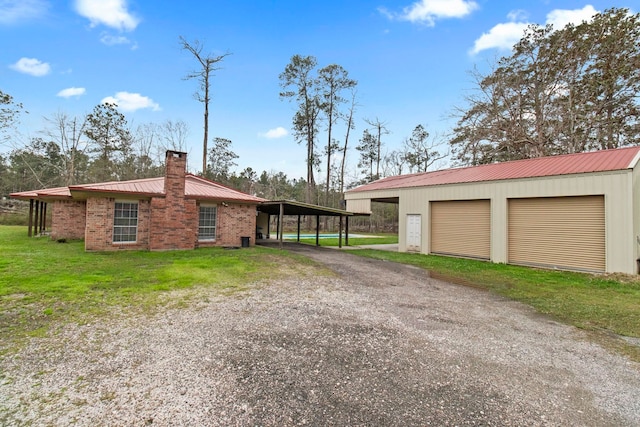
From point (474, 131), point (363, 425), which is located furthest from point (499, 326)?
point (474, 131)

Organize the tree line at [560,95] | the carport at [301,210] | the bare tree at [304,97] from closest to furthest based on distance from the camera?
the carport at [301,210]
the tree line at [560,95]
the bare tree at [304,97]

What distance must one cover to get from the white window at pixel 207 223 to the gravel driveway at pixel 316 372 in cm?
896

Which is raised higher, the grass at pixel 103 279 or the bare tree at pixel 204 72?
the bare tree at pixel 204 72

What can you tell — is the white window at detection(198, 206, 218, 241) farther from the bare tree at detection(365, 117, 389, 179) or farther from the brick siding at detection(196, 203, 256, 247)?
the bare tree at detection(365, 117, 389, 179)

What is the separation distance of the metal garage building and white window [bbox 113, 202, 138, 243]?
11804mm

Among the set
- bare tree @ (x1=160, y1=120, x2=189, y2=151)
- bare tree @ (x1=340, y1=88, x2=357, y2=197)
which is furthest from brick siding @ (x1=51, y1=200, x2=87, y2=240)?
bare tree @ (x1=340, y1=88, x2=357, y2=197)

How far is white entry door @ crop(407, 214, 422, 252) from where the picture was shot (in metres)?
14.4

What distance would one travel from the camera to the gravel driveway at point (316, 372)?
95.6 inches

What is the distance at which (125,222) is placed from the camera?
12.0 metres

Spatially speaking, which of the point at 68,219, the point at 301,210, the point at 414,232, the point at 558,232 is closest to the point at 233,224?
the point at 301,210

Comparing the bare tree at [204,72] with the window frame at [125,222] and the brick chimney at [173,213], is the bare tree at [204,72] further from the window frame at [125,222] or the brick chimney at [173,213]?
the window frame at [125,222]

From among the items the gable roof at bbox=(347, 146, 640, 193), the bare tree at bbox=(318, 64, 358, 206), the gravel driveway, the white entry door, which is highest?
the bare tree at bbox=(318, 64, 358, 206)

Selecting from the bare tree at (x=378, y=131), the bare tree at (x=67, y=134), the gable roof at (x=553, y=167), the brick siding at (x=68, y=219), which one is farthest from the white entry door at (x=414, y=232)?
the bare tree at (x=67, y=134)

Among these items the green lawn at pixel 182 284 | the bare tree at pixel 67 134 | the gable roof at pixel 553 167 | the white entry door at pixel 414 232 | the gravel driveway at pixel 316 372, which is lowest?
the gravel driveway at pixel 316 372
